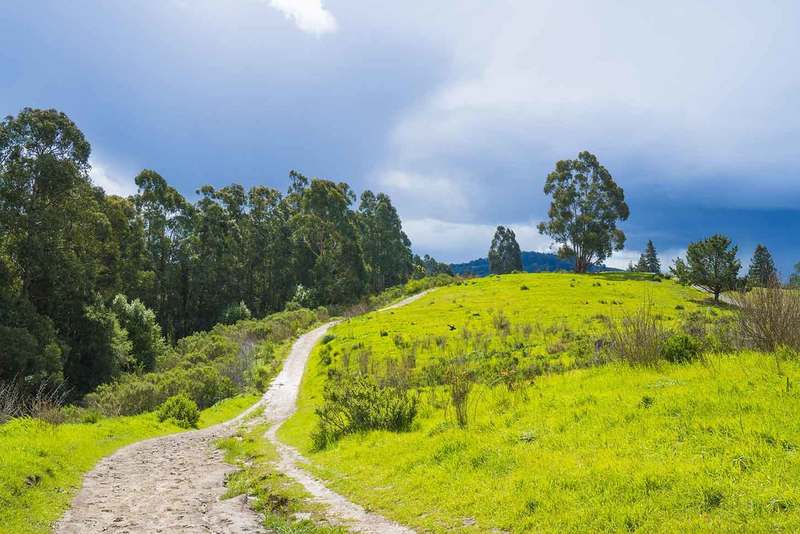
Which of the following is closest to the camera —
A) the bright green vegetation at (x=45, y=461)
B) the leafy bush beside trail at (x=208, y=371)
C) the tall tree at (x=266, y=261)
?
the bright green vegetation at (x=45, y=461)

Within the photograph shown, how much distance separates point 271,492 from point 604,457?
7393 mm

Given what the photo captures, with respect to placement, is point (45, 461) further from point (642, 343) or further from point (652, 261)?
point (652, 261)

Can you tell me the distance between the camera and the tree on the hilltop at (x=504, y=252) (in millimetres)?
139625

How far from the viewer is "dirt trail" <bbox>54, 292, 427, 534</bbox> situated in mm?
9219

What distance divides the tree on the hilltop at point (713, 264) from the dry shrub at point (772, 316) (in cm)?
3783

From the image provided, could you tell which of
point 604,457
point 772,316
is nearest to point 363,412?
point 604,457

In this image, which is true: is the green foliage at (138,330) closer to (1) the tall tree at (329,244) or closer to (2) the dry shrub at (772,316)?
(1) the tall tree at (329,244)

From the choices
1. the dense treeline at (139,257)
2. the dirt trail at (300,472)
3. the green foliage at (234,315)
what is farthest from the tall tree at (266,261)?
the dirt trail at (300,472)

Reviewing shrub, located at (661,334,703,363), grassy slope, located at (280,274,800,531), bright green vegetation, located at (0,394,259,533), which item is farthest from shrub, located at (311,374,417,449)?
shrub, located at (661,334,703,363)

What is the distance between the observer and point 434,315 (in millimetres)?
48469

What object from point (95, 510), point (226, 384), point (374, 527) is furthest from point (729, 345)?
point (226, 384)

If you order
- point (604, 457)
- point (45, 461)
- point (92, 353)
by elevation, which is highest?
point (92, 353)

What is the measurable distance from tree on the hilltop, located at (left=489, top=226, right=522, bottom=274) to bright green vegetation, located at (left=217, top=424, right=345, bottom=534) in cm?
→ 12617

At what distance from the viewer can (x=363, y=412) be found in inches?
634
